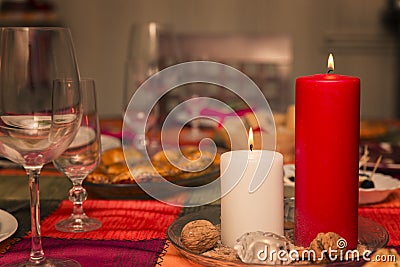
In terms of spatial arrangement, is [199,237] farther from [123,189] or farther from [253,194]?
[123,189]

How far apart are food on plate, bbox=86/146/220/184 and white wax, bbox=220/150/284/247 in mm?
315

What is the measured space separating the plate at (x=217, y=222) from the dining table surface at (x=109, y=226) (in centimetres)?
2

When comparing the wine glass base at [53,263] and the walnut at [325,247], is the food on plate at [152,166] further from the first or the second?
the walnut at [325,247]

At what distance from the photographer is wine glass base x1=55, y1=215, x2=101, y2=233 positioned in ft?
2.81

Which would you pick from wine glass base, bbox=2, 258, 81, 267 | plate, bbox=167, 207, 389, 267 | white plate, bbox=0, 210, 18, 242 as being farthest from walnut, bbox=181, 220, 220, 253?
white plate, bbox=0, 210, 18, 242

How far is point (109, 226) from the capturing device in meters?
0.88

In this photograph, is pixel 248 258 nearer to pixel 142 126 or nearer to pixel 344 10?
pixel 142 126

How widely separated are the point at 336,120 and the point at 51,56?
0.98 feet

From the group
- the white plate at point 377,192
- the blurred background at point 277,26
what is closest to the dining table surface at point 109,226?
the white plate at point 377,192

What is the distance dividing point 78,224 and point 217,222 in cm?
19

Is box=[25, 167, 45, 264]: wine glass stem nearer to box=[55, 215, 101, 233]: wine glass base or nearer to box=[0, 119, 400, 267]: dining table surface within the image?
box=[0, 119, 400, 267]: dining table surface

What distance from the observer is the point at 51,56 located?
0.68 meters

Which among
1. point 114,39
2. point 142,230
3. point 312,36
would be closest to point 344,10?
point 312,36

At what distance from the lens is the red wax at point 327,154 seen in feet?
2.25
